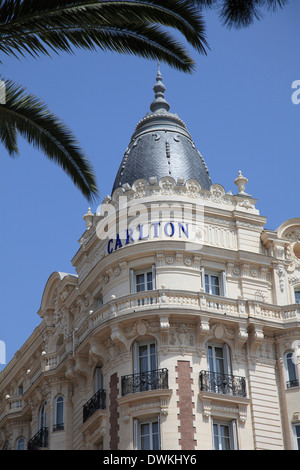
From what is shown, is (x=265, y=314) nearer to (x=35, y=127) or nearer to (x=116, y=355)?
(x=116, y=355)

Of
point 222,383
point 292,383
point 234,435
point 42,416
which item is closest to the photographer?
point 234,435

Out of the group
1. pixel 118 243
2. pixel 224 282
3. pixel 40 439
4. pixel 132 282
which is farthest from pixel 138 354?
pixel 40 439

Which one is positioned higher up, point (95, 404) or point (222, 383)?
point (222, 383)

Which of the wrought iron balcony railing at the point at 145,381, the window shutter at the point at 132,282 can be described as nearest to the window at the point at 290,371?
the wrought iron balcony railing at the point at 145,381

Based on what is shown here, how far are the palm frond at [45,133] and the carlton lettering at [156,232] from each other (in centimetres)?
1509

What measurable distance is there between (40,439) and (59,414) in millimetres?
1588

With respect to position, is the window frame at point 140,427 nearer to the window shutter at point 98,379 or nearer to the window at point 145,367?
the window at point 145,367

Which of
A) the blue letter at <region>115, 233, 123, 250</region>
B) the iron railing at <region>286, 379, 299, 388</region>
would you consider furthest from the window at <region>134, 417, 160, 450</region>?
the blue letter at <region>115, 233, 123, 250</region>

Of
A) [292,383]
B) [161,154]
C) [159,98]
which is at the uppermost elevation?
[159,98]

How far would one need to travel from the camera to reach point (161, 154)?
1516 inches

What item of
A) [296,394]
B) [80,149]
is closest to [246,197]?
[296,394]

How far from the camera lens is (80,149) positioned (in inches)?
769

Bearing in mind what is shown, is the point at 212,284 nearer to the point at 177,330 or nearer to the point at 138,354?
the point at 177,330
